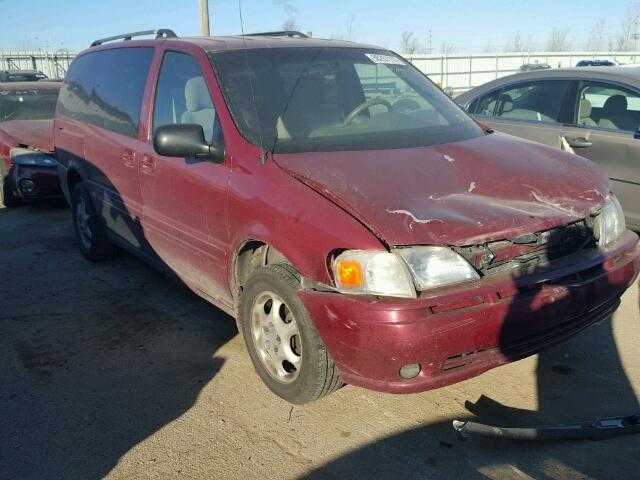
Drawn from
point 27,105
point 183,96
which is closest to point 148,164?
point 183,96

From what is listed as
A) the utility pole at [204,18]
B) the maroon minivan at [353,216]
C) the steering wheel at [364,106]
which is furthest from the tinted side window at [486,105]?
the utility pole at [204,18]

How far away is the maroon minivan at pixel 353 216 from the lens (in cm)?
276

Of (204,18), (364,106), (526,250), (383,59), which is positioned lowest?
(526,250)

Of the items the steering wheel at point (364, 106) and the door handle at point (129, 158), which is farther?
the door handle at point (129, 158)

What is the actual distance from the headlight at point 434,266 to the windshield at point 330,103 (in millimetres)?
989

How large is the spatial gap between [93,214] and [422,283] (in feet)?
12.1

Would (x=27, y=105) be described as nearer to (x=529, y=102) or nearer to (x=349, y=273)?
(x=529, y=102)

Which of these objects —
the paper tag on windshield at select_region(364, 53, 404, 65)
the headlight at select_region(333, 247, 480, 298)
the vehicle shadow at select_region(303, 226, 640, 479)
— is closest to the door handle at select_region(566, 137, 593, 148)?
the paper tag on windshield at select_region(364, 53, 404, 65)

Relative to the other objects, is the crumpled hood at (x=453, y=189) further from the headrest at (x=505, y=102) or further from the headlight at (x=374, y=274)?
the headrest at (x=505, y=102)

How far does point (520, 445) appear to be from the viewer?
2869mm

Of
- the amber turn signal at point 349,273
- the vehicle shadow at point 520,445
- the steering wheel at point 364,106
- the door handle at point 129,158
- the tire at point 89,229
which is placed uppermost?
the steering wheel at point 364,106

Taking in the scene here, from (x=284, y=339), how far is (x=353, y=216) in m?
0.78

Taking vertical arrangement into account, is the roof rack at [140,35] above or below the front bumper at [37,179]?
above

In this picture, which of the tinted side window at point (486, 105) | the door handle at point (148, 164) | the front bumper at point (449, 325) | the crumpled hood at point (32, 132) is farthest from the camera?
the crumpled hood at point (32, 132)
